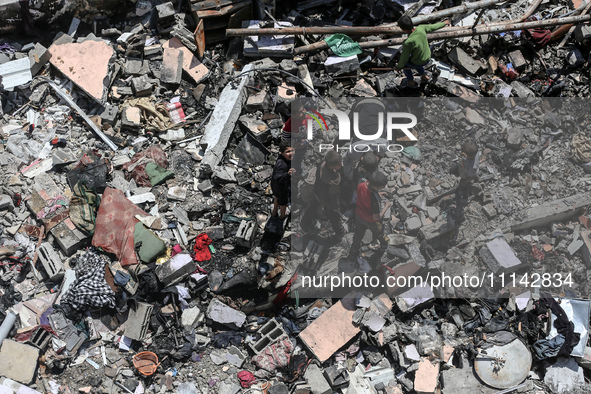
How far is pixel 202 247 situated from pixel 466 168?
4.36 metres

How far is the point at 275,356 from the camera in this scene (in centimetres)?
640

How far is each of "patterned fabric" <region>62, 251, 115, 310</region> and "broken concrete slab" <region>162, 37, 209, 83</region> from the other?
3828 mm

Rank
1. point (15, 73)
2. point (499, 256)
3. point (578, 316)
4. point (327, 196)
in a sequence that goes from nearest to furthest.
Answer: point (578, 316), point (327, 196), point (499, 256), point (15, 73)

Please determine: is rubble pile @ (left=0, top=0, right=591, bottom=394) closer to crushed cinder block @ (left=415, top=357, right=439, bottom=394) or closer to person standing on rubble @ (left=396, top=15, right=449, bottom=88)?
crushed cinder block @ (left=415, top=357, right=439, bottom=394)

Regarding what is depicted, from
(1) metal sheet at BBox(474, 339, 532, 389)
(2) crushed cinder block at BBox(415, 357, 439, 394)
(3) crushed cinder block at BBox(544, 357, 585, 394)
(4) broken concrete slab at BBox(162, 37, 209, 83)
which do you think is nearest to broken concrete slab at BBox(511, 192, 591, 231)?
(1) metal sheet at BBox(474, 339, 532, 389)

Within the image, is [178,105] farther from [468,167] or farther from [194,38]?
[468,167]

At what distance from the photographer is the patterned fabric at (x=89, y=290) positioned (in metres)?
6.38

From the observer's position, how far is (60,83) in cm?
809

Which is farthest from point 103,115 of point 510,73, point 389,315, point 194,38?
point 510,73

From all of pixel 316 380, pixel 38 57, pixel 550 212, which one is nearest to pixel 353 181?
pixel 316 380

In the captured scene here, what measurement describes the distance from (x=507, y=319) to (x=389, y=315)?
1.78 metres

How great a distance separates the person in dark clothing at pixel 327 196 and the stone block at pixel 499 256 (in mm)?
2327

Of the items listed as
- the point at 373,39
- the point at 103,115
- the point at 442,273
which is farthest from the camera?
the point at 373,39

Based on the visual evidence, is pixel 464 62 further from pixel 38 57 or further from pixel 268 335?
pixel 38 57
